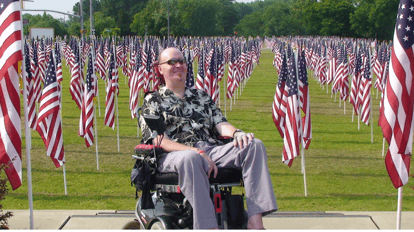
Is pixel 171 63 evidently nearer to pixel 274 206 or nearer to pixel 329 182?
pixel 274 206

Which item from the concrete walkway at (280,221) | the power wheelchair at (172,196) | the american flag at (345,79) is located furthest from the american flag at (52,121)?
the american flag at (345,79)

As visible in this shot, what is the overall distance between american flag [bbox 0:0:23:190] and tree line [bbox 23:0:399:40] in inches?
2908

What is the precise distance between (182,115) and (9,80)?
1.85 metres

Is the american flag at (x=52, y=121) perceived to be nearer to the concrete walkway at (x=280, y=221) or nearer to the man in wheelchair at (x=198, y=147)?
the concrete walkway at (x=280, y=221)

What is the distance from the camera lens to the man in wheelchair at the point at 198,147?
469 centimetres

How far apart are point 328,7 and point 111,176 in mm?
109624

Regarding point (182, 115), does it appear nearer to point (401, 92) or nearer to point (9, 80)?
point (9, 80)

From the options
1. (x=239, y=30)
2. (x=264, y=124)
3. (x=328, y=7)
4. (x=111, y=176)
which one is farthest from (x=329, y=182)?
(x=239, y=30)

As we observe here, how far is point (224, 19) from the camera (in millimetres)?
169750

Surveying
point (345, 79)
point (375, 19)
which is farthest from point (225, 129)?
point (375, 19)

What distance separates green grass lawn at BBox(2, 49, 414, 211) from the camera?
9.77 meters

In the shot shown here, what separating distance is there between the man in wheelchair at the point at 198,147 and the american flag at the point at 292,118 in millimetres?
5076

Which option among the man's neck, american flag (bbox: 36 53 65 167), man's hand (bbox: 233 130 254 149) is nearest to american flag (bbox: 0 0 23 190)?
the man's neck

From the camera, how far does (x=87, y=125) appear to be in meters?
13.0
